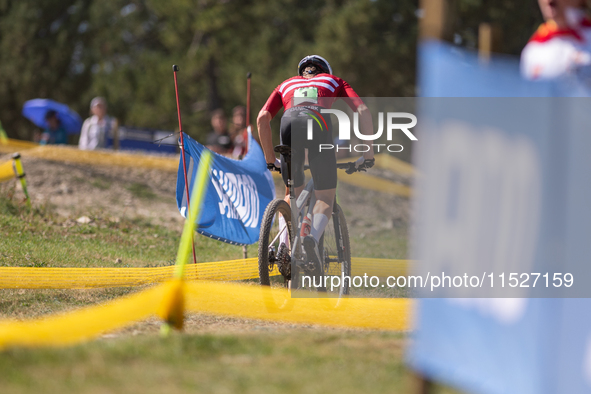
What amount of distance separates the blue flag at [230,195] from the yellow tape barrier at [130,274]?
335 mm

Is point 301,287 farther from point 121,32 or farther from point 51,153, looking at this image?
point 121,32

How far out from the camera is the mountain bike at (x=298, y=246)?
528 cm

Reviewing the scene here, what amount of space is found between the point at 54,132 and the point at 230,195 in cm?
961

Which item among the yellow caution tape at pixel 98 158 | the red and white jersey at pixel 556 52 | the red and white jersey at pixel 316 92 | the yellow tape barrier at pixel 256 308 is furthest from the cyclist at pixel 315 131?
the yellow caution tape at pixel 98 158

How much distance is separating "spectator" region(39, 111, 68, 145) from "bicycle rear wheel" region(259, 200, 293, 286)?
10.7 m

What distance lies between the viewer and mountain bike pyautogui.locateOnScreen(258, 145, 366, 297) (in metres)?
5.28

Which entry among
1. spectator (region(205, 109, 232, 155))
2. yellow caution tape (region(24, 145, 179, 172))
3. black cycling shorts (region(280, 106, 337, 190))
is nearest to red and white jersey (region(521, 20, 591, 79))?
black cycling shorts (region(280, 106, 337, 190))

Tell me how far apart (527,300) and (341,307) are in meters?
2.53

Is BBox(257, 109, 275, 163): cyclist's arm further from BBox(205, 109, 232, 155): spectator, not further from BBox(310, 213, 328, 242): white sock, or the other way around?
BBox(205, 109, 232, 155): spectator

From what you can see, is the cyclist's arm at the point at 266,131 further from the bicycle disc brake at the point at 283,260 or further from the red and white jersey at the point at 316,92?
the bicycle disc brake at the point at 283,260

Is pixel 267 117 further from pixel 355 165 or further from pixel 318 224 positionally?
pixel 318 224

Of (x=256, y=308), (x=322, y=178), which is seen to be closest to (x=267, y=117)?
(x=322, y=178)

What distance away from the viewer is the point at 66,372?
299 cm

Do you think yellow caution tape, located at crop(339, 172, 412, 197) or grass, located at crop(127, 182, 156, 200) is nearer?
grass, located at crop(127, 182, 156, 200)
